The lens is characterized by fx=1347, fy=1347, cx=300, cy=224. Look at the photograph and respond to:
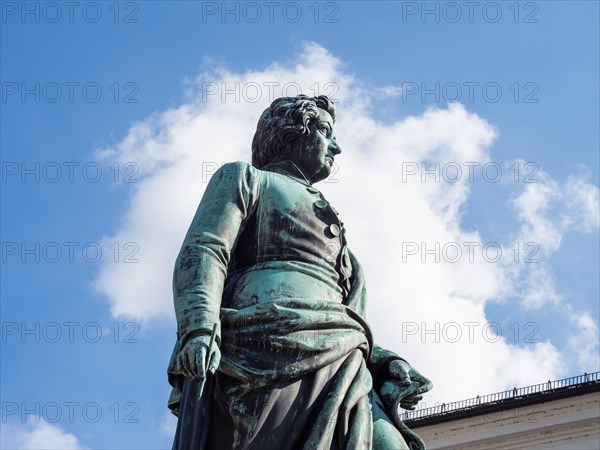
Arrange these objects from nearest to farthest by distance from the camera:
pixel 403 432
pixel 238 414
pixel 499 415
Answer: pixel 238 414
pixel 403 432
pixel 499 415

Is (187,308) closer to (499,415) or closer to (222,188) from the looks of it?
(222,188)

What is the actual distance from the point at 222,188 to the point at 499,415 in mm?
30770

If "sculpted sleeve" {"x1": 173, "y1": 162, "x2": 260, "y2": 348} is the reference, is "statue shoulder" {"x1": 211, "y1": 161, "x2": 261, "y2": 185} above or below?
above

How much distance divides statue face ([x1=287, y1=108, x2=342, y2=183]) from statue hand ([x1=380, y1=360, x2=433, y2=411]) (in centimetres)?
144

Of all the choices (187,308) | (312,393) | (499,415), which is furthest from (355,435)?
(499,415)

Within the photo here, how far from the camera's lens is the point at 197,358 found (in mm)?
7312

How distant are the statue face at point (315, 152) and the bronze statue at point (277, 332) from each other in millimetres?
29

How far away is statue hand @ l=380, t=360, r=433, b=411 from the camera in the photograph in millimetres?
8281

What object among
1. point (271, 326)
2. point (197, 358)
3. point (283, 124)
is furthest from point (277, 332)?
point (283, 124)

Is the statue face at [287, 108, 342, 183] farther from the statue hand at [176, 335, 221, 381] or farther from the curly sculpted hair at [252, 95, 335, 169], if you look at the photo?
the statue hand at [176, 335, 221, 381]

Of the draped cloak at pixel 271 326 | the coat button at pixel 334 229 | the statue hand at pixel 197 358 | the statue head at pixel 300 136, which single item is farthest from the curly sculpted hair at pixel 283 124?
the statue hand at pixel 197 358

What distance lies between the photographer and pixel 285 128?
29.4 ft

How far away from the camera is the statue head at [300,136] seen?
898 cm

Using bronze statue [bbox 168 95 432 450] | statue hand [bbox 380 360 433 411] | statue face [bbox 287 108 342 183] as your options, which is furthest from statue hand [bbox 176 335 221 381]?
statue face [bbox 287 108 342 183]
